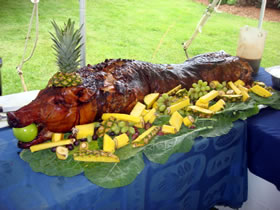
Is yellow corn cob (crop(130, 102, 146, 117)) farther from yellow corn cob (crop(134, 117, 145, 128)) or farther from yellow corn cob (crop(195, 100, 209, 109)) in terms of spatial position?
yellow corn cob (crop(195, 100, 209, 109))

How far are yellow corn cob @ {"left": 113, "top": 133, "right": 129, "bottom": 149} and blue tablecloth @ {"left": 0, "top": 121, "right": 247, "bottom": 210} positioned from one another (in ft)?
0.63

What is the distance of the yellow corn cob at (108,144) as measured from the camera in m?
1.49

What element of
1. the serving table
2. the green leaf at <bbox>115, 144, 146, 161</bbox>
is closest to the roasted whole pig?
the serving table

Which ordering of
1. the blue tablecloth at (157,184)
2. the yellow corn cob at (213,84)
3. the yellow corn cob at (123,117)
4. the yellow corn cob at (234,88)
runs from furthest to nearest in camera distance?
the yellow corn cob at (213,84) → the yellow corn cob at (234,88) → the yellow corn cob at (123,117) → the blue tablecloth at (157,184)

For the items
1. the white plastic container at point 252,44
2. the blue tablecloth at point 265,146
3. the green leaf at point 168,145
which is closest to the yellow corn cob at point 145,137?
the green leaf at point 168,145

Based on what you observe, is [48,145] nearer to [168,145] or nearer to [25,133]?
[25,133]

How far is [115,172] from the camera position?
1368 millimetres

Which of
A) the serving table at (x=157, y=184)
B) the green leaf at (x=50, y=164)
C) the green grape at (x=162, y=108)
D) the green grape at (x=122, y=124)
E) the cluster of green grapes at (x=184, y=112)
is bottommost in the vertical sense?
the serving table at (x=157, y=184)

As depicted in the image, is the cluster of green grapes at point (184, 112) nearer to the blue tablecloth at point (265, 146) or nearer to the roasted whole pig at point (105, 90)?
the roasted whole pig at point (105, 90)

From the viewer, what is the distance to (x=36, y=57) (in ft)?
19.3

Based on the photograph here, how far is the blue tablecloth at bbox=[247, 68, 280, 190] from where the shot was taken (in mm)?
1833

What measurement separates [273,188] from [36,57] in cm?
520

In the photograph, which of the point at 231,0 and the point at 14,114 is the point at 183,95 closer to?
the point at 14,114

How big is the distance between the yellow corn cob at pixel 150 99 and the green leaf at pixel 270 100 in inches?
31.2
